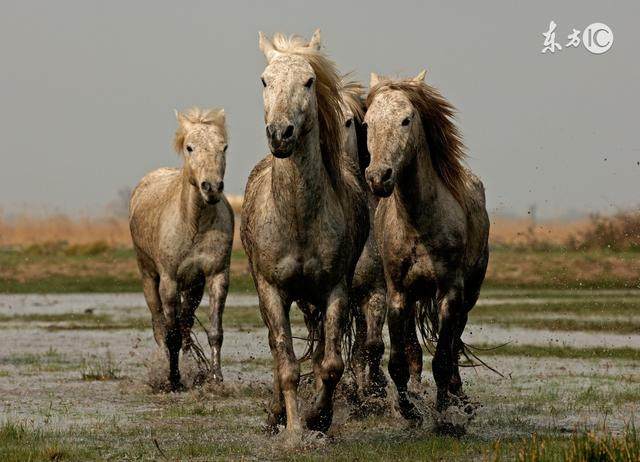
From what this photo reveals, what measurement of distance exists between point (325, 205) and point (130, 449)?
2193 millimetres

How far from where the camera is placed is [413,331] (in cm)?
1041

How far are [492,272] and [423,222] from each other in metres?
24.7

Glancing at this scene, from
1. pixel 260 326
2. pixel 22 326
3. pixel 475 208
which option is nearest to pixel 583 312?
pixel 260 326

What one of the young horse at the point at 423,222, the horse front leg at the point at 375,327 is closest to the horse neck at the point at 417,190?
the young horse at the point at 423,222

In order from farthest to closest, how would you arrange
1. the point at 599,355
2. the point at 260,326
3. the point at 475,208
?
the point at 260,326 < the point at 599,355 < the point at 475,208

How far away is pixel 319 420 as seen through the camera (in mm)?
8430

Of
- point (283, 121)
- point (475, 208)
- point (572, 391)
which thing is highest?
point (283, 121)

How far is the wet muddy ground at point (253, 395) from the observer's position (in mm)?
8680

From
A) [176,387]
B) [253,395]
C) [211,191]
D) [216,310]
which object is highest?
[211,191]

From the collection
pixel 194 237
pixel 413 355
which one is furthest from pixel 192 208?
pixel 413 355

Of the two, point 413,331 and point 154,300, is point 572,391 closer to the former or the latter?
point 413,331

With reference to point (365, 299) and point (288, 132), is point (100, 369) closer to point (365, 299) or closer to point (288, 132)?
point (365, 299)

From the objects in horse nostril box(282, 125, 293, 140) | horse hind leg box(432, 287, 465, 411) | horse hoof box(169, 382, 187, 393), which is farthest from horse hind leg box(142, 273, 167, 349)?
horse nostril box(282, 125, 293, 140)

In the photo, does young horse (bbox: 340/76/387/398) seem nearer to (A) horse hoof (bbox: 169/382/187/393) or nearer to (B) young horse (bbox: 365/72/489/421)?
(B) young horse (bbox: 365/72/489/421)
